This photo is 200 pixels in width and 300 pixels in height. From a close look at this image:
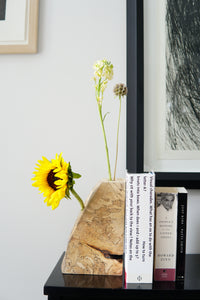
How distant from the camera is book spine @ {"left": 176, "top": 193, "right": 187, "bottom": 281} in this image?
0.78 metres

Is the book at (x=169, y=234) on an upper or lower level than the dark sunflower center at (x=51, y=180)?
lower

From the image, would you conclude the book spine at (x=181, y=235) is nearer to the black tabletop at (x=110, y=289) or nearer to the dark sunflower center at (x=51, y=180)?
the black tabletop at (x=110, y=289)

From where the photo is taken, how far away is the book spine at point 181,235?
30.6 inches

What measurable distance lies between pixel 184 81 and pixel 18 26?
603 millimetres

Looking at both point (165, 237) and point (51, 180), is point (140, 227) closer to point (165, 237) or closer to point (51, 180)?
point (165, 237)

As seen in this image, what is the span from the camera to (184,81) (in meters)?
1.03

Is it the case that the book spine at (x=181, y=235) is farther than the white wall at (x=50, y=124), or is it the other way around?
the white wall at (x=50, y=124)

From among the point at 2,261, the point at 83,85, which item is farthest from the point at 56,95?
the point at 2,261

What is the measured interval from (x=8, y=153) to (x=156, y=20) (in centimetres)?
68

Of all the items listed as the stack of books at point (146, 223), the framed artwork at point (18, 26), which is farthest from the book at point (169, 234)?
the framed artwork at point (18, 26)

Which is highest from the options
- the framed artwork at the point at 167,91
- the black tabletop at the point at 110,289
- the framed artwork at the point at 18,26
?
the framed artwork at the point at 18,26

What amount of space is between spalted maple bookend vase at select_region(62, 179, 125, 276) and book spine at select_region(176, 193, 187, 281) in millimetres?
141

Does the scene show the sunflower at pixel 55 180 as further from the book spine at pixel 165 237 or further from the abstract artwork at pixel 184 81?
the abstract artwork at pixel 184 81

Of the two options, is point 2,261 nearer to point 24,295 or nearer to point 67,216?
point 24,295
